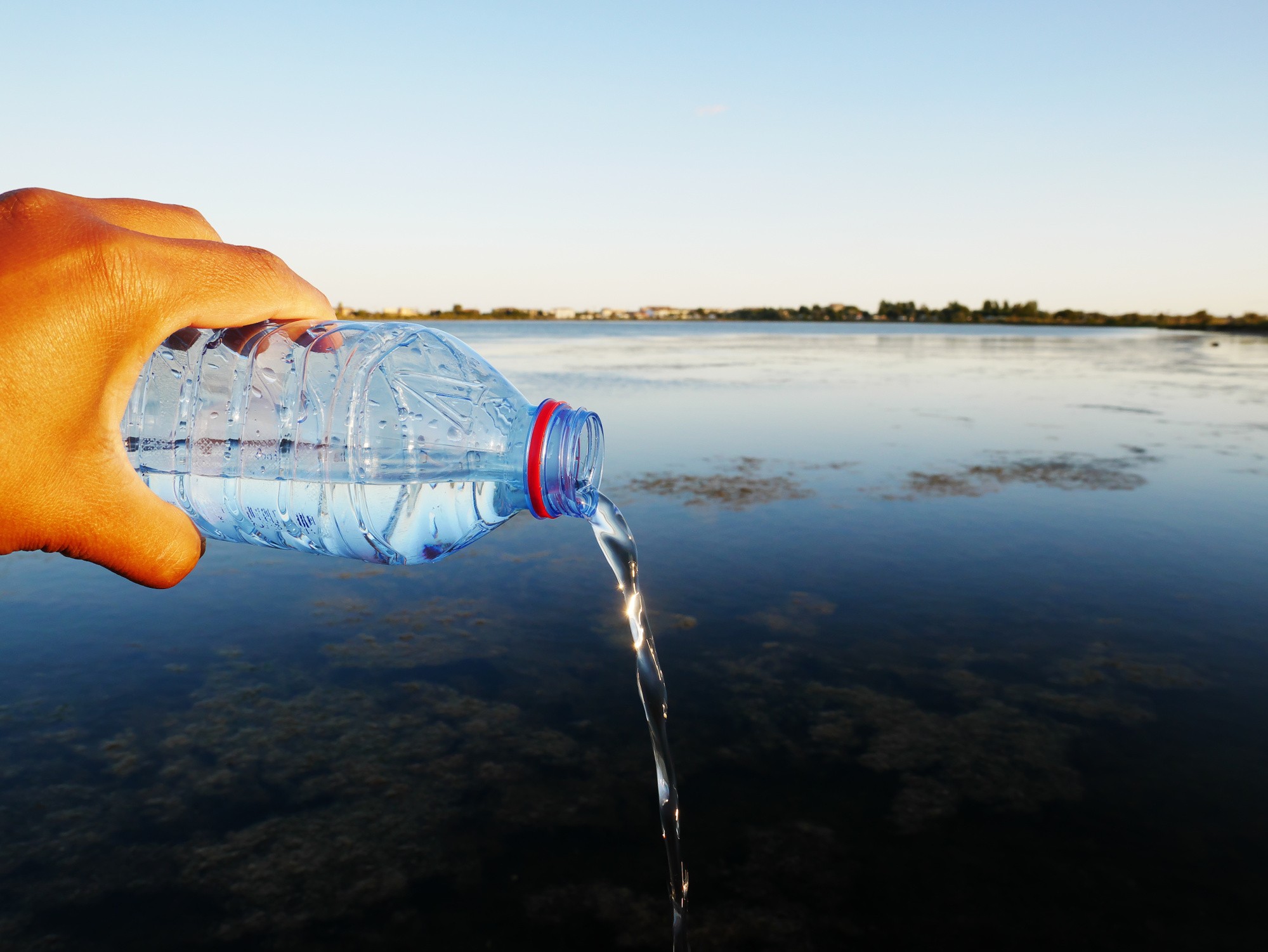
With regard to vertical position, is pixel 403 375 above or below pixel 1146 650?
above

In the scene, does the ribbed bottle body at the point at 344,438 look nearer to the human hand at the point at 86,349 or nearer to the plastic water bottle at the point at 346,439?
the plastic water bottle at the point at 346,439

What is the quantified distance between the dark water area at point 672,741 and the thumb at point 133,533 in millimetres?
956

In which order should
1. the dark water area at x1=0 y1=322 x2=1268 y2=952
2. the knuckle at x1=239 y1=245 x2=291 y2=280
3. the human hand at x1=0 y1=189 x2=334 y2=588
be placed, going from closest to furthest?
1. the human hand at x1=0 y1=189 x2=334 y2=588
2. the knuckle at x1=239 y1=245 x2=291 y2=280
3. the dark water area at x1=0 y1=322 x2=1268 y2=952

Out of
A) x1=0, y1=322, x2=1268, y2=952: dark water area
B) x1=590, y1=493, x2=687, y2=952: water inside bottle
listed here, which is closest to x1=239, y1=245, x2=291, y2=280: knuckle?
x1=590, y1=493, x2=687, y2=952: water inside bottle

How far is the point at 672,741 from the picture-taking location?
2.29 m

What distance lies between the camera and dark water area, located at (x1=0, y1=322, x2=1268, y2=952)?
167cm

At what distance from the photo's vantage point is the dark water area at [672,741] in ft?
5.49

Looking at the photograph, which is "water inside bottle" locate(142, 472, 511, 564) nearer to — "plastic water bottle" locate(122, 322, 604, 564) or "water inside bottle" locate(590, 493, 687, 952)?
"plastic water bottle" locate(122, 322, 604, 564)

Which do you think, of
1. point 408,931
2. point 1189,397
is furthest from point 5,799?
point 1189,397

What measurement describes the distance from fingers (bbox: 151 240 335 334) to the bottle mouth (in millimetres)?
404

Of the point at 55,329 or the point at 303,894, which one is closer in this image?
the point at 55,329

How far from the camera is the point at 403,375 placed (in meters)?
1.56

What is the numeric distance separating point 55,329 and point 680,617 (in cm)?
254

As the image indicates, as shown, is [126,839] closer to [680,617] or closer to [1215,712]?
[680,617]
